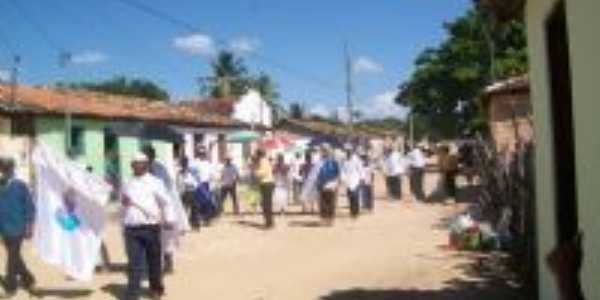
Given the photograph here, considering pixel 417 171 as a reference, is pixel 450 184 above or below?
below

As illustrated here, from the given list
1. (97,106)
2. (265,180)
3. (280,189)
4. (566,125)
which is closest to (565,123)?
(566,125)

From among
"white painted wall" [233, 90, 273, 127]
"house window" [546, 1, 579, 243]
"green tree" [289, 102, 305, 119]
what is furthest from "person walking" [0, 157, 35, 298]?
"green tree" [289, 102, 305, 119]

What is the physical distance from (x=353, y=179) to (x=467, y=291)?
1207 cm

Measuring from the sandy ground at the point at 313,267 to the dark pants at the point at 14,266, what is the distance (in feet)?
0.73

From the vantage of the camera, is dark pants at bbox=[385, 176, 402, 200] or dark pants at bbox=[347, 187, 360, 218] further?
dark pants at bbox=[385, 176, 402, 200]

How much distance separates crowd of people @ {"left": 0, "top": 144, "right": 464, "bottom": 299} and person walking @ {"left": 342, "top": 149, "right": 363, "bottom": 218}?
23 millimetres

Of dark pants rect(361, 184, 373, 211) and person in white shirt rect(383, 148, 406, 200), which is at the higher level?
person in white shirt rect(383, 148, 406, 200)

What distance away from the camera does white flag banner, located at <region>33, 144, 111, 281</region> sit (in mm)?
13422

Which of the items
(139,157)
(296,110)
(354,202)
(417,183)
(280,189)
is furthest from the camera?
(296,110)

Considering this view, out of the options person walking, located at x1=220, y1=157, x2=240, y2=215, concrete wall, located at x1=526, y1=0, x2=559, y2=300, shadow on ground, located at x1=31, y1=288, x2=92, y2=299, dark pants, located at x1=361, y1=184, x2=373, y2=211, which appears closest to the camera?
concrete wall, located at x1=526, y1=0, x2=559, y2=300

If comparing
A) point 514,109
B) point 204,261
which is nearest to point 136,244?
point 204,261

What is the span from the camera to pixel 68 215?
1374cm

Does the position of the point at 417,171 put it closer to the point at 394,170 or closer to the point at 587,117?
the point at 394,170

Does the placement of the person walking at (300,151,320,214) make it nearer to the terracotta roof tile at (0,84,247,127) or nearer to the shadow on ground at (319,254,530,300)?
the terracotta roof tile at (0,84,247,127)
